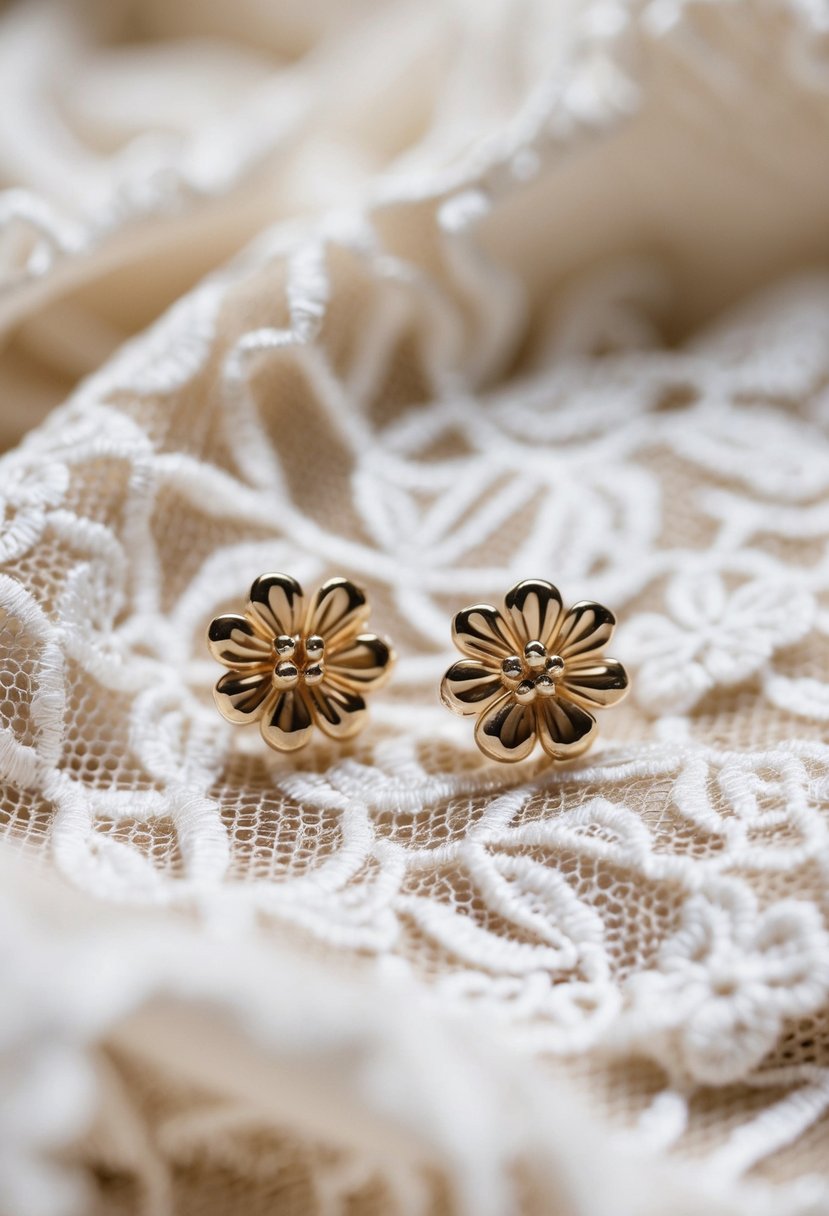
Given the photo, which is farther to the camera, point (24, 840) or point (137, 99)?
point (137, 99)

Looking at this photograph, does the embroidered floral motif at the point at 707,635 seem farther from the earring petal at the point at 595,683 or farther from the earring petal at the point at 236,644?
the earring petal at the point at 236,644

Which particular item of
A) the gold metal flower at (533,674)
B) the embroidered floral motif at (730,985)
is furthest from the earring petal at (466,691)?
the embroidered floral motif at (730,985)

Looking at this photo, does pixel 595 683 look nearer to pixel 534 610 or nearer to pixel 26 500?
pixel 534 610

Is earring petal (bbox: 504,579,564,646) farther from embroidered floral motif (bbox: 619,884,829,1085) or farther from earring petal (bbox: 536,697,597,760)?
embroidered floral motif (bbox: 619,884,829,1085)

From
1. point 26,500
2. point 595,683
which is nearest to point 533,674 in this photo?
point 595,683

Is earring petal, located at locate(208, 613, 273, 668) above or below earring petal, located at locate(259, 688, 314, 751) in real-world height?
above

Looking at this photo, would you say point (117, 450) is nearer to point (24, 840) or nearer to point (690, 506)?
point (24, 840)

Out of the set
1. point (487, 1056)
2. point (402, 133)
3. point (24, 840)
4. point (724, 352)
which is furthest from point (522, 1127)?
point (402, 133)

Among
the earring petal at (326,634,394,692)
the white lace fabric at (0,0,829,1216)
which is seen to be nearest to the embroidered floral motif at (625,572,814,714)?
the white lace fabric at (0,0,829,1216)
